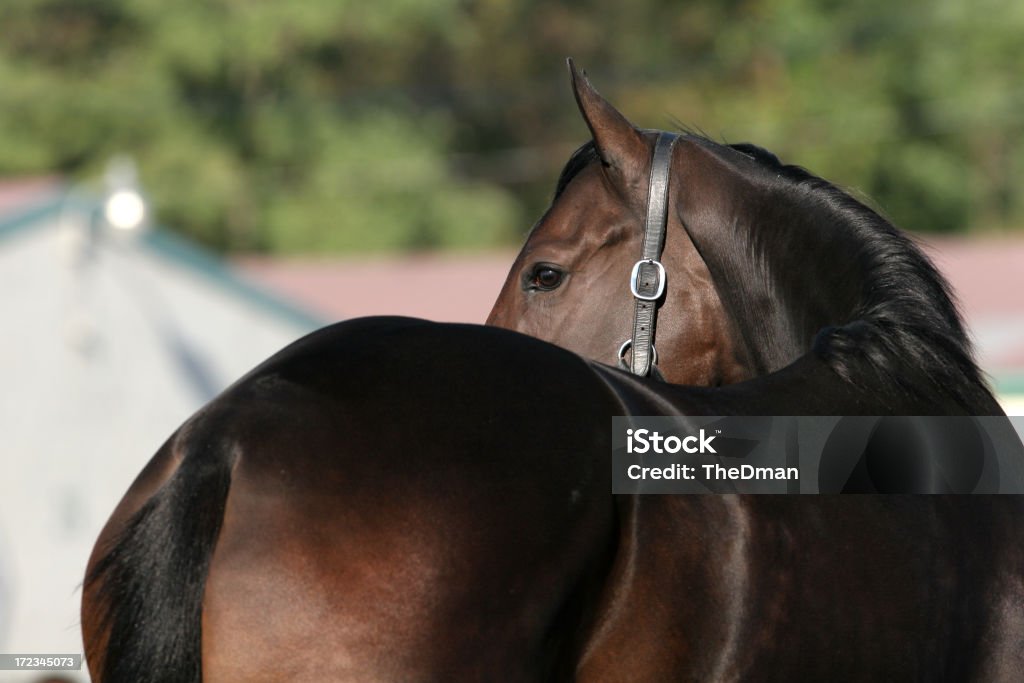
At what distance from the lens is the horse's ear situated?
3.73m

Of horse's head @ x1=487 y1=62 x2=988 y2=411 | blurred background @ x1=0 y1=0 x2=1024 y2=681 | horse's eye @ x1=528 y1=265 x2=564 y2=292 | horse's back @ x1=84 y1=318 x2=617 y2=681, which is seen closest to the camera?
horse's back @ x1=84 y1=318 x2=617 y2=681

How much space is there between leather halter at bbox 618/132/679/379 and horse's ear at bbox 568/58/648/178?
0.23ft

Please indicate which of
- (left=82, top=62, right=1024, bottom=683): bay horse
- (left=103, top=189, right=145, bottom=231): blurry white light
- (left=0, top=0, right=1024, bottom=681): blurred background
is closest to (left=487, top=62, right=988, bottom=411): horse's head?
(left=82, top=62, right=1024, bottom=683): bay horse

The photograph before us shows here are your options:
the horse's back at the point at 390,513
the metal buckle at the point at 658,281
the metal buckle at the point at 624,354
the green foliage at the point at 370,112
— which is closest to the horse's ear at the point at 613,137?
the metal buckle at the point at 658,281

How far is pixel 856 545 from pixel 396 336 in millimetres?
1015

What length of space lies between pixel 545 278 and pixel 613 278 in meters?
0.20

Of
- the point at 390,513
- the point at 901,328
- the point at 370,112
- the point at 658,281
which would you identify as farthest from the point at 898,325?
the point at 370,112

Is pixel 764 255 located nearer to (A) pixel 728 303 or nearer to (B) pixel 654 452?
(A) pixel 728 303

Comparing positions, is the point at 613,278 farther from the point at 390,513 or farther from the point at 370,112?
the point at 370,112

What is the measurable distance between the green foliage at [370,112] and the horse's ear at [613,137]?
2046 cm

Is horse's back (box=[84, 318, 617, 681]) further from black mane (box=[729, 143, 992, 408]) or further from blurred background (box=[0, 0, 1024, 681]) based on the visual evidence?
blurred background (box=[0, 0, 1024, 681])

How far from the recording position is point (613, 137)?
3744 millimetres

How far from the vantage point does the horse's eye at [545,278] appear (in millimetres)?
3705

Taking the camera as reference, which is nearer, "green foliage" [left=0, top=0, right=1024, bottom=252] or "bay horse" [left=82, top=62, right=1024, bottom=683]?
"bay horse" [left=82, top=62, right=1024, bottom=683]
